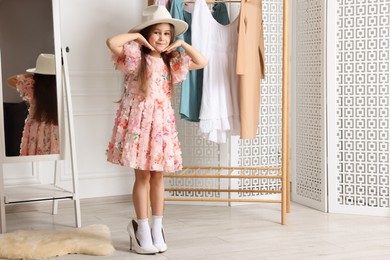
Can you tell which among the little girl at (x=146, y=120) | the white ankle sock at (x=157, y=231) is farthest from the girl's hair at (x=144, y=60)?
the white ankle sock at (x=157, y=231)

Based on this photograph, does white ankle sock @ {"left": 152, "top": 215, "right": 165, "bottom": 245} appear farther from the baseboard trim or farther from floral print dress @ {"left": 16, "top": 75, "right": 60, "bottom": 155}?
the baseboard trim

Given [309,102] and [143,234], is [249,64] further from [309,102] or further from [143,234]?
[143,234]

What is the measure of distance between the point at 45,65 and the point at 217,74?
1.02 metres

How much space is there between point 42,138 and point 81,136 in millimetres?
658

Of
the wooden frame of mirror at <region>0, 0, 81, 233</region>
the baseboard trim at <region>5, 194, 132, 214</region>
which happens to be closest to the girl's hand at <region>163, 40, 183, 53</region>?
the wooden frame of mirror at <region>0, 0, 81, 233</region>

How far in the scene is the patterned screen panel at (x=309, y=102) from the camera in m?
4.18

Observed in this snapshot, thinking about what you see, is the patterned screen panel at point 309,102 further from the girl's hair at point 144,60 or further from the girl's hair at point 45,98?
the girl's hair at point 45,98

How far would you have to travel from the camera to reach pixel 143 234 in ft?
10.5

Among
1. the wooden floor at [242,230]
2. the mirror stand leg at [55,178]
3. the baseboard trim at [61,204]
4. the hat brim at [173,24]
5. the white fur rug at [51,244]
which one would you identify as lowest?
the wooden floor at [242,230]

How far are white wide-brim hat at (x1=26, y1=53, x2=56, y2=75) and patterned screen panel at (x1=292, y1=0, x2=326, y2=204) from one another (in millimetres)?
1688

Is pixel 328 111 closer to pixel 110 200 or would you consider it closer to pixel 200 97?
pixel 200 97

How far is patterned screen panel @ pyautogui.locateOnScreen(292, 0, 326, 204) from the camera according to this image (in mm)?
4180

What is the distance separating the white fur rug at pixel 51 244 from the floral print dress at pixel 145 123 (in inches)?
17.4

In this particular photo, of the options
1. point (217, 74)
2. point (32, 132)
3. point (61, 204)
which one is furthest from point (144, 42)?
point (61, 204)
